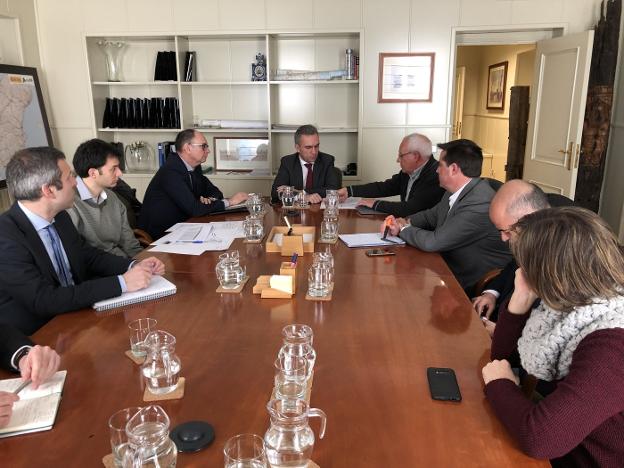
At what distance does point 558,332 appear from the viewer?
1184 mm

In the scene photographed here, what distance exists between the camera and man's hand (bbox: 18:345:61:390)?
4.18 feet

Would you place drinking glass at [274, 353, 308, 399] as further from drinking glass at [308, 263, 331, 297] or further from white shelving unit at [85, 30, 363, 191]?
white shelving unit at [85, 30, 363, 191]

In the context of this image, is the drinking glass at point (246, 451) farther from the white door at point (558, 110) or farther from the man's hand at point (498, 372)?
the white door at point (558, 110)

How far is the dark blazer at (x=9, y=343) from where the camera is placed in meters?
1.41

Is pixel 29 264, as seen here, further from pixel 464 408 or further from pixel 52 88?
pixel 52 88

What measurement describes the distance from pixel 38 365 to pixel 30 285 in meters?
0.59

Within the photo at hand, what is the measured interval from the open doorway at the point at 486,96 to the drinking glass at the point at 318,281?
5.75m

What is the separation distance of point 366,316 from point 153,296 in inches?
31.5

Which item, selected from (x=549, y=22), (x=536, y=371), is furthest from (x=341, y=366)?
(x=549, y=22)

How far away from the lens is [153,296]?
190 centimetres

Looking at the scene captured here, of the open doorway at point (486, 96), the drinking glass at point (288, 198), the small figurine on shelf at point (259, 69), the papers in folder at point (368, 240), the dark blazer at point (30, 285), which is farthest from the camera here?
the open doorway at point (486, 96)

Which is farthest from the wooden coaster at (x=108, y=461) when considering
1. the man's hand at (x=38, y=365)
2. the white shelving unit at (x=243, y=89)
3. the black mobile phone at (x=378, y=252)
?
the white shelving unit at (x=243, y=89)

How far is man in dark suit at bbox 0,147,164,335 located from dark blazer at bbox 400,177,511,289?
4.29 feet

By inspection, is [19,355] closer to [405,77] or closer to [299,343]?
[299,343]
